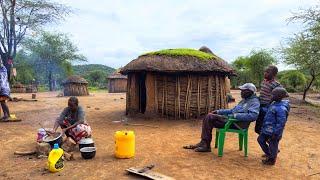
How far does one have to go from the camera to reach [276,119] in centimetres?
552

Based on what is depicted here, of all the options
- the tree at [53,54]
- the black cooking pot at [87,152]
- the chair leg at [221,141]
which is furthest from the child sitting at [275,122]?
the tree at [53,54]

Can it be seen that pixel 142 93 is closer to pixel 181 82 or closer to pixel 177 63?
pixel 181 82

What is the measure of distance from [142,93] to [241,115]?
22.3 feet

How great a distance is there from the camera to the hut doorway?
12.1m

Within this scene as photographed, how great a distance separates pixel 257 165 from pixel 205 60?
6059 mm

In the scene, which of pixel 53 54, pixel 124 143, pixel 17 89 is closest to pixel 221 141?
pixel 124 143

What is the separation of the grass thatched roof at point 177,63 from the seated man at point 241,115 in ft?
14.8

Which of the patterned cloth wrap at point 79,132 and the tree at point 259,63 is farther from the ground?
the tree at point 259,63

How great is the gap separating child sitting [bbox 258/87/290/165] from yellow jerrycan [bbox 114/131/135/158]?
225 cm

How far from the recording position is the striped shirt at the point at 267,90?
6.21 metres

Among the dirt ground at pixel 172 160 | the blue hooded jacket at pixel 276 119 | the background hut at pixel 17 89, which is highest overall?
the background hut at pixel 17 89

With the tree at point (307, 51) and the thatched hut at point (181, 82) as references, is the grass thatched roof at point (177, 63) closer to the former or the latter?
the thatched hut at point (181, 82)

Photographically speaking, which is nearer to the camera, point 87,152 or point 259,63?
point 87,152

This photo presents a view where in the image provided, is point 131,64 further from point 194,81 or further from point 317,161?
point 317,161
